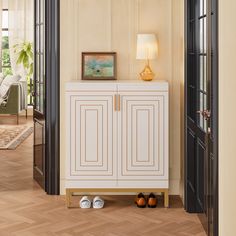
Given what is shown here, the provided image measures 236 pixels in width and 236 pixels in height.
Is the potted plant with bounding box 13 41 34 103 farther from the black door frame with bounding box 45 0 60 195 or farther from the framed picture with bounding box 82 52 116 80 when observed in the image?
the framed picture with bounding box 82 52 116 80

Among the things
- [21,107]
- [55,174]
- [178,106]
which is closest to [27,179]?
[55,174]

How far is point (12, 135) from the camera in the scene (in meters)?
10.0

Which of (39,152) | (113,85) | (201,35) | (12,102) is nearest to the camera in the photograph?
(201,35)

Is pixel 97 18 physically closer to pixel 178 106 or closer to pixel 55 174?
pixel 178 106

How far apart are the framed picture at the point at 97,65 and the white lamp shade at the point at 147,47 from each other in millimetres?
303

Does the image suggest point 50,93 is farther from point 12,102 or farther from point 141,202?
point 12,102

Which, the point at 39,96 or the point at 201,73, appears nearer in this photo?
the point at 201,73

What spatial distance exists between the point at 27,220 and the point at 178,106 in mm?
1827

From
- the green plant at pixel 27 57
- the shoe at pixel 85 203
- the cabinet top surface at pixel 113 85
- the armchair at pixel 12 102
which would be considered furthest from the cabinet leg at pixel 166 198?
the green plant at pixel 27 57

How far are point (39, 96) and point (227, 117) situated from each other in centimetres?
375

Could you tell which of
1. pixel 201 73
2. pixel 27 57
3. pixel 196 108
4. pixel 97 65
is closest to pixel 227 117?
pixel 201 73

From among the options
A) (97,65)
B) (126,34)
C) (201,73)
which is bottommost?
(201,73)

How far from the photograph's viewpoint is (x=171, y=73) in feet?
19.0

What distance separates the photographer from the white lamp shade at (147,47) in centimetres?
559
